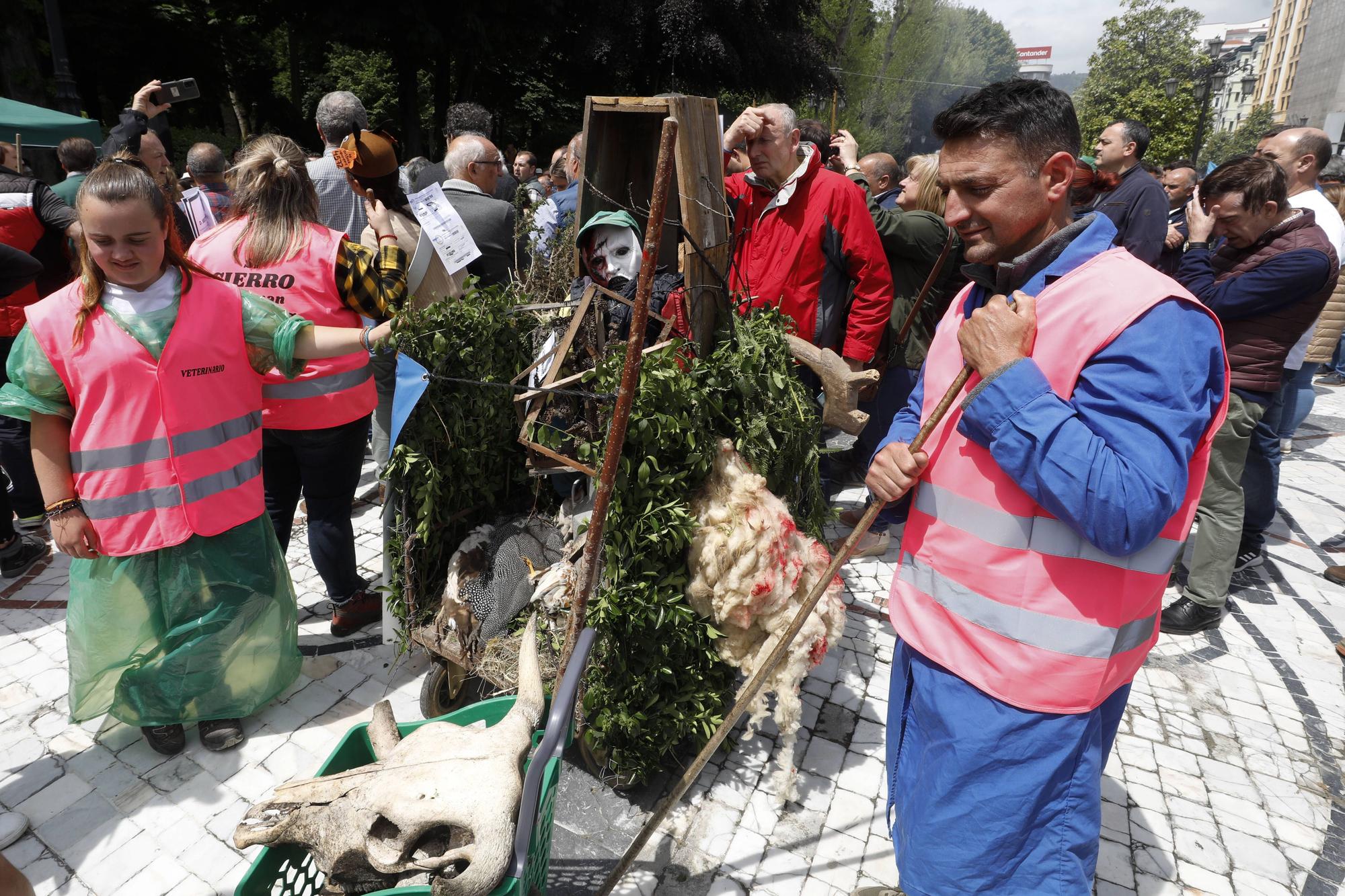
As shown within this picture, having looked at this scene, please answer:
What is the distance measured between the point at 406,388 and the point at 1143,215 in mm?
4915

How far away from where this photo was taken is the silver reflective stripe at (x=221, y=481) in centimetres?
281

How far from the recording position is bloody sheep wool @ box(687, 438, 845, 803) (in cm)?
255

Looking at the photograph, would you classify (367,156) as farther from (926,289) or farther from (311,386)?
(926,289)

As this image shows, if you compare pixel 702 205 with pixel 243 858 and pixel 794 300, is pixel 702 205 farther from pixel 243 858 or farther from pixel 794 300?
pixel 243 858

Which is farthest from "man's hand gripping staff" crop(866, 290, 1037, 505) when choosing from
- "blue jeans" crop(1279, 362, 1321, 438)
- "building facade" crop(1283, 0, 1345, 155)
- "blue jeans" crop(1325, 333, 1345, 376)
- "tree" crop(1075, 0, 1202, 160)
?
"building facade" crop(1283, 0, 1345, 155)

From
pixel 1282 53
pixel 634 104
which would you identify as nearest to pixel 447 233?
pixel 634 104

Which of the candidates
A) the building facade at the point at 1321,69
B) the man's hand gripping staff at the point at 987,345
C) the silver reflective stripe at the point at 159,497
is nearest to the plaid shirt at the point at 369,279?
the silver reflective stripe at the point at 159,497

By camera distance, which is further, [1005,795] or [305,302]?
[305,302]

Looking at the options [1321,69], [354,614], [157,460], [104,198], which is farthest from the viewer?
[1321,69]

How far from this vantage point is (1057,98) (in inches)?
64.1

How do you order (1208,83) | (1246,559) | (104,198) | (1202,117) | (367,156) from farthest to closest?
(1202,117) → (1208,83) → (1246,559) → (367,156) → (104,198)

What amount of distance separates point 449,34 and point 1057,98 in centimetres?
2040

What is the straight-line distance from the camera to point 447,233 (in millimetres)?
3402

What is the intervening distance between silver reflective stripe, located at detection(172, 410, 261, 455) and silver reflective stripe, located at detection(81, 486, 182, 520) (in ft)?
0.54
